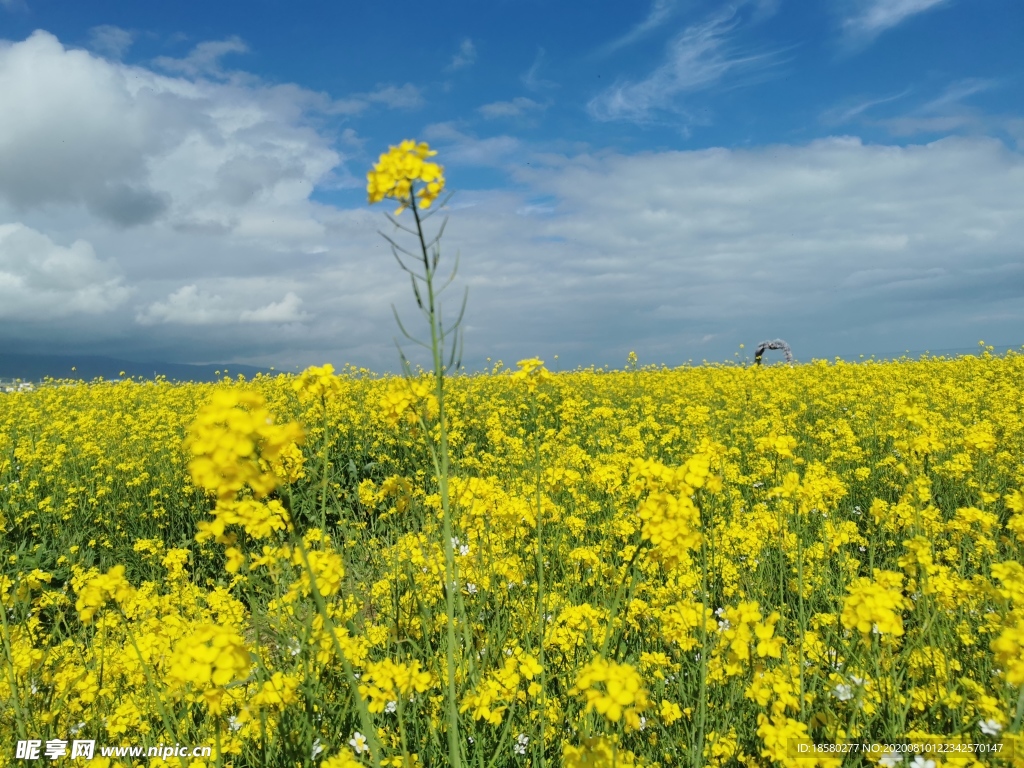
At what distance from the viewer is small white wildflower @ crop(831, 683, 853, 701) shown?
2.32 m

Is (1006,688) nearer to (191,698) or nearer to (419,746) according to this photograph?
(419,746)

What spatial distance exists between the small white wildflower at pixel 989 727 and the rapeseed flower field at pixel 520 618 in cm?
3

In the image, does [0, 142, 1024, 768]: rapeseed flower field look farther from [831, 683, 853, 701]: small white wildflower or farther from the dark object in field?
the dark object in field

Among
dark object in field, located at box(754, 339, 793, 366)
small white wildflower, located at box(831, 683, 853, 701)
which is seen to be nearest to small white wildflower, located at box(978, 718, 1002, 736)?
small white wildflower, located at box(831, 683, 853, 701)

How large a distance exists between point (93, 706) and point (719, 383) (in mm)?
10004

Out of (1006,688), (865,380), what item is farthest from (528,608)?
(865,380)

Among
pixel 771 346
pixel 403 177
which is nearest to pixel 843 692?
pixel 403 177

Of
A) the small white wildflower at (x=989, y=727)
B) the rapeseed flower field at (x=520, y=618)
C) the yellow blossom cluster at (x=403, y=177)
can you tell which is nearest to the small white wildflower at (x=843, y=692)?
the rapeseed flower field at (x=520, y=618)

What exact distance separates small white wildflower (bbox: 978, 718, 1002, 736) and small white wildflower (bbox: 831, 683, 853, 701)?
1.30 ft

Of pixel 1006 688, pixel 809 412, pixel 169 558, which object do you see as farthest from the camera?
pixel 809 412

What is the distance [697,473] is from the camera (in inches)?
73.9

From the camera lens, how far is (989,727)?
2086mm

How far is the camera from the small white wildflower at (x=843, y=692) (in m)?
2.32

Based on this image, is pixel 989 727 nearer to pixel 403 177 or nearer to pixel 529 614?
pixel 529 614
